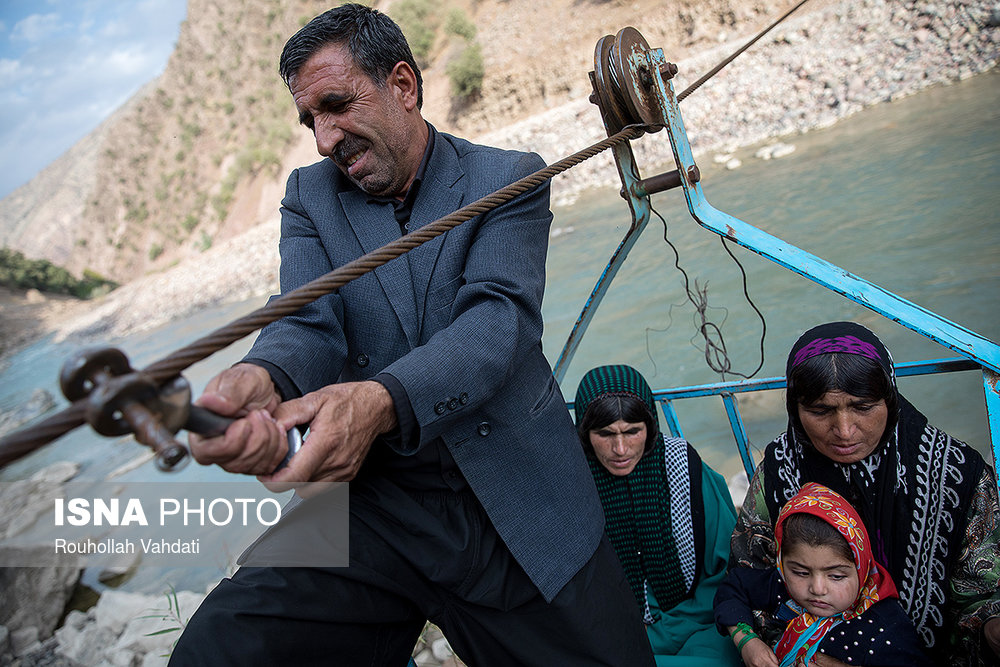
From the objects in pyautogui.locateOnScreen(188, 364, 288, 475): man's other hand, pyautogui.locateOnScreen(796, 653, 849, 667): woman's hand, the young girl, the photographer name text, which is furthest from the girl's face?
the photographer name text

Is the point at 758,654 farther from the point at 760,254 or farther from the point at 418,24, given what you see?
the point at 418,24

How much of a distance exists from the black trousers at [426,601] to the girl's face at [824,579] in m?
0.44

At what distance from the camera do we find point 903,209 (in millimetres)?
6922

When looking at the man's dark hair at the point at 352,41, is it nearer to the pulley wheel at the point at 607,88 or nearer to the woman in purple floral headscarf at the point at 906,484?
the pulley wheel at the point at 607,88

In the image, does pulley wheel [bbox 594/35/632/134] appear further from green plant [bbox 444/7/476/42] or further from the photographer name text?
green plant [bbox 444/7/476/42]

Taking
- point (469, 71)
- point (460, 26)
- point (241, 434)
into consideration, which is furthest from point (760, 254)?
point (460, 26)

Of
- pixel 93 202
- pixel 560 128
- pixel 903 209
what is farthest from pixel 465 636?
pixel 93 202

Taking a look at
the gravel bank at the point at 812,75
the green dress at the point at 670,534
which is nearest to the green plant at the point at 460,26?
the gravel bank at the point at 812,75

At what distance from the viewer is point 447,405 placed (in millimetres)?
1209

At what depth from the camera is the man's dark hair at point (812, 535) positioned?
1.59 metres

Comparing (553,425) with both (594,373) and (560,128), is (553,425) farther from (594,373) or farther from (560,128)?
(560,128)

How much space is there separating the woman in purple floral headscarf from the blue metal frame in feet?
0.55

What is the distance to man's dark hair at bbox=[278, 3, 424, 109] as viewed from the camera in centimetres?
146

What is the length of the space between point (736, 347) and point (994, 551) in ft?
13.8
